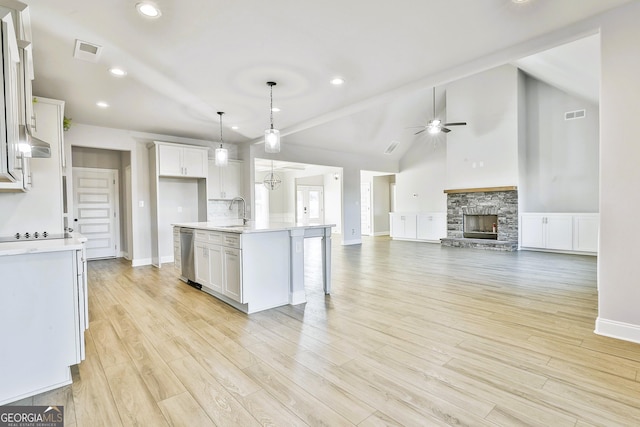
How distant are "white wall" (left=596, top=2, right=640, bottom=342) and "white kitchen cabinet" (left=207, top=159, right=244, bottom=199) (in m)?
6.35

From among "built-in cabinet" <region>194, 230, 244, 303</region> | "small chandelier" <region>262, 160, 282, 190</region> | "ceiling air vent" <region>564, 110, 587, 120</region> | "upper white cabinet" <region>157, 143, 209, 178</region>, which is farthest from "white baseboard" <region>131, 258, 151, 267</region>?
"ceiling air vent" <region>564, 110, 587, 120</region>

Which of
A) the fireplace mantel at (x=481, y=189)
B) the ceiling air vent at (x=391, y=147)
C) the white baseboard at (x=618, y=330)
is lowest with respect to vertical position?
the white baseboard at (x=618, y=330)

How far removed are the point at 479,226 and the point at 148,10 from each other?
8350 mm

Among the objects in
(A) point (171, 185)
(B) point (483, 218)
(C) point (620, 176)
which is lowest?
(B) point (483, 218)

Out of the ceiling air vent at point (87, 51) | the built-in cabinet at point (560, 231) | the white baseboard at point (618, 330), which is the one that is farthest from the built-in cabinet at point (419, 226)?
the ceiling air vent at point (87, 51)

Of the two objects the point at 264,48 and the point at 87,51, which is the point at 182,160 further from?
the point at 264,48

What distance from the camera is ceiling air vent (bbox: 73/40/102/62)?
301 cm

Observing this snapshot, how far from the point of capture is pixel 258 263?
3.34m

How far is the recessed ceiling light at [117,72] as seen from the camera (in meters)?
3.55

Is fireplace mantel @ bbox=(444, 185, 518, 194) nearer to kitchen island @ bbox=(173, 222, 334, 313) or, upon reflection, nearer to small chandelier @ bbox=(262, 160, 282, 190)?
kitchen island @ bbox=(173, 222, 334, 313)

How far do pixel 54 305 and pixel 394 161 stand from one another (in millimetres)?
9637

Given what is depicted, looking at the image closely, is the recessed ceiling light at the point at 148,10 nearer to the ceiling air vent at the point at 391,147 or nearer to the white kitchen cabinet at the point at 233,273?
the white kitchen cabinet at the point at 233,273

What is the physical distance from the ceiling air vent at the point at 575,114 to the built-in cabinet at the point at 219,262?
7.89 m

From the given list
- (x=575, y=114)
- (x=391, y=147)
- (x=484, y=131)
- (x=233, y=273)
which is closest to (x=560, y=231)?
(x=575, y=114)
